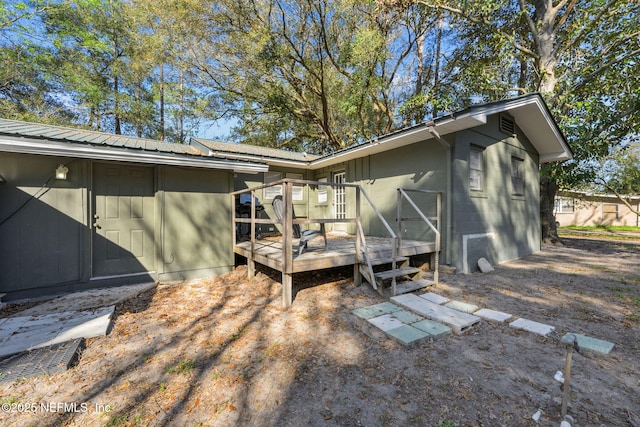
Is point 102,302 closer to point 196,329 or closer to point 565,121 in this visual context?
point 196,329

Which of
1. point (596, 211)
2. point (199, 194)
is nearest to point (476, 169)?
point (199, 194)

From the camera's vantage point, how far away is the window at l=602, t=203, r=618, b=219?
2064 centimetres

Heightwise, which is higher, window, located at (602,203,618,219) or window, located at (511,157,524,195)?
window, located at (511,157,524,195)

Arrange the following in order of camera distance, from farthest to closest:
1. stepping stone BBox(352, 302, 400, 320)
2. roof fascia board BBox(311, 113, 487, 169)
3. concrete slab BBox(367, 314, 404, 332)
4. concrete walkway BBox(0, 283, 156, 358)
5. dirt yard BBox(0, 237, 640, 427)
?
roof fascia board BBox(311, 113, 487, 169) → stepping stone BBox(352, 302, 400, 320) → concrete slab BBox(367, 314, 404, 332) → concrete walkway BBox(0, 283, 156, 358) → dirt yard BBox(0, 237, 640, 427)

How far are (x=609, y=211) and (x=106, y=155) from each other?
31.2 m

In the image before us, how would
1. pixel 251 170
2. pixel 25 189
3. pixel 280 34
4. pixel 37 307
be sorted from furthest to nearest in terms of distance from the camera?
pixel 280 34
pixel 251 170
pixel 25 189
pixel 37 307

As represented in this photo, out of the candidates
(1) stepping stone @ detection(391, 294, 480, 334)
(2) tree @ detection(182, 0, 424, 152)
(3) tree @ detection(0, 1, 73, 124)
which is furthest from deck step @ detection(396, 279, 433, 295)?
(3) tree @ detection(0, 1, 73, 124)

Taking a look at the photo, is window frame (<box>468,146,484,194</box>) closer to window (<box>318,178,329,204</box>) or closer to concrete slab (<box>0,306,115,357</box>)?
window (<box>318,178,329,204</box>)

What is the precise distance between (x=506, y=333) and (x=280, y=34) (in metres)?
11.7

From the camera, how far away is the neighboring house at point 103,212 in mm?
3924

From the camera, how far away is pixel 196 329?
325 cm

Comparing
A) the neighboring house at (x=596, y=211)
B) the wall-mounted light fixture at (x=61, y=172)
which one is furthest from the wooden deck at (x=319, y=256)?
the neighboring house at (x=596, y=211)

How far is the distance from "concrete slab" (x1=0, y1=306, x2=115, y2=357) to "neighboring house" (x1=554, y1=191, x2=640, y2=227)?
1050 inches

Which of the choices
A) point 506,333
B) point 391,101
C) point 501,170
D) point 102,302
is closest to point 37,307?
point 102,302
